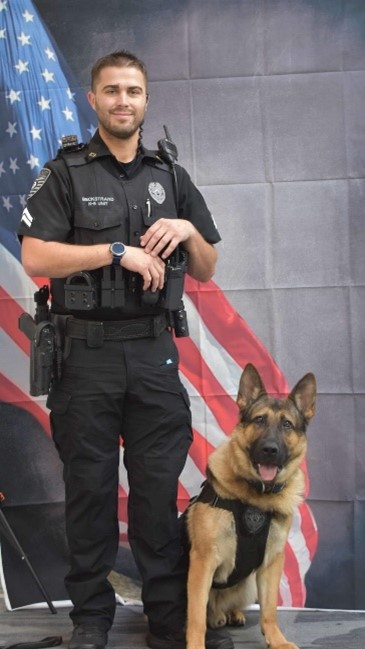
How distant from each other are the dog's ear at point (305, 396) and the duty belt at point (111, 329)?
19.8 inches

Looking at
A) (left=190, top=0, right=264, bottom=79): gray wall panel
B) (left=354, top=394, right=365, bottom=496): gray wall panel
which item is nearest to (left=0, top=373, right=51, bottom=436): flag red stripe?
(left=354, top=394, right=365, bottom=496): gray wall panel

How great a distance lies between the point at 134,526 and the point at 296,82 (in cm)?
172

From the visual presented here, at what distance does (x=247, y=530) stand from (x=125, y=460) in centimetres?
46

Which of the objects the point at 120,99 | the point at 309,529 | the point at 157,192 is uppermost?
the point at 120,99

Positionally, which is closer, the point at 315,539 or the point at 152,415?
the point at 152,415

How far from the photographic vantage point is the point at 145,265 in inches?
95.6

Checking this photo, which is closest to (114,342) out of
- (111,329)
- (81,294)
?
(111,329)

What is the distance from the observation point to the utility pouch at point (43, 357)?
98.3 inches

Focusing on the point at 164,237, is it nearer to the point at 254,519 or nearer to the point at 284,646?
the point at 254,519

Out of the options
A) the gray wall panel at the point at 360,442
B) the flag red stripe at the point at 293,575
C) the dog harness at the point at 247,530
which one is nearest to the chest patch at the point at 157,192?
the dog harness at the point at 247,530

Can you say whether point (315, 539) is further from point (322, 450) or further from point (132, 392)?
point (132, 392)

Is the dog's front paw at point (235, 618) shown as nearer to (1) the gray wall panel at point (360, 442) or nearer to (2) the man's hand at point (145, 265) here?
(1) the gray wall panel at point (360, 442)

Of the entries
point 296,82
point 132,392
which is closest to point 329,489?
point 132,392

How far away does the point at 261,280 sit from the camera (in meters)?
3.08
